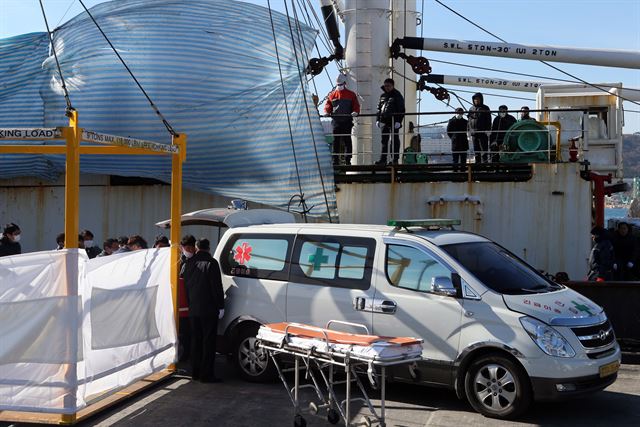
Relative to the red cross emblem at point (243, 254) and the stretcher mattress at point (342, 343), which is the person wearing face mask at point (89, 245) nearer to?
the red cross emblem at point (243, 254)

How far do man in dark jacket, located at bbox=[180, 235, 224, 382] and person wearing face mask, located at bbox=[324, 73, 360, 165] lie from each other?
5804mm

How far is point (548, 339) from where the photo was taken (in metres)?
7.06

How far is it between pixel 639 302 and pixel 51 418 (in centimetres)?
768

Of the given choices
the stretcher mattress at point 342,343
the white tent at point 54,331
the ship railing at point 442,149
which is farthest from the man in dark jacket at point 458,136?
the white tent at point 54,331

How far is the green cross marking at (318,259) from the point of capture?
27.5 feet

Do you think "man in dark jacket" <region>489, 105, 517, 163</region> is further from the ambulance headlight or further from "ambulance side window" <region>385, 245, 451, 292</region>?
the ambulance headlight

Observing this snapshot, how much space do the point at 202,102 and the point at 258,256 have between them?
18.5 ft

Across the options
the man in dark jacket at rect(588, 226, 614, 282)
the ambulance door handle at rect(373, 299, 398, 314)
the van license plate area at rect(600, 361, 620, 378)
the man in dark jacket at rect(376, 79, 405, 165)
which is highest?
the man in dark jacket at rect(376, 79, 405, 165)

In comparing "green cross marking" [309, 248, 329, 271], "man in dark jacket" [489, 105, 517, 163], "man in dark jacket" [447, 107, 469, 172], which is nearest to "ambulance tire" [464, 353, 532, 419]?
"green cross marking" [309, 248, 329, 271]

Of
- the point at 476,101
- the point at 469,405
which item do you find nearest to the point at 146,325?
the point at 469,405

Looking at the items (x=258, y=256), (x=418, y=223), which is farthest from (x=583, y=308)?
(x=258, y=256)

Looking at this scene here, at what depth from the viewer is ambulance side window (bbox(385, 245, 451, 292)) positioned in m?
7.72

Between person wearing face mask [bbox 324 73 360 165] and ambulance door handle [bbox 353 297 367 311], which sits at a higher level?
person wearing face mask [bbox 324 73 360 165]

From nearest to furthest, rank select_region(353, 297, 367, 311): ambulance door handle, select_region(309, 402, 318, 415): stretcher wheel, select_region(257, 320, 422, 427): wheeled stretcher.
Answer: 1. select_region(257, 320, 422, 427): wheeled stretcher
2. select_region(309, 402, 318, 415): stretcher wheel
3. select_region(353, 297, 367, 311): ambulance door handle
